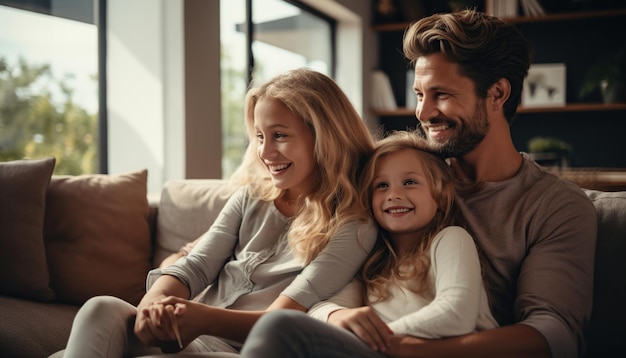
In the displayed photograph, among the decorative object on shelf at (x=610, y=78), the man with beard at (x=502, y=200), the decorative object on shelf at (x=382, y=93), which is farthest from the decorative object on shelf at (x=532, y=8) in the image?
the man with beard at (x=502, y=200)

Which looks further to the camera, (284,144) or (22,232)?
(22,232)

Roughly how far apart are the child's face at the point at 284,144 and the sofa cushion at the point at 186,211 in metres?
0.49

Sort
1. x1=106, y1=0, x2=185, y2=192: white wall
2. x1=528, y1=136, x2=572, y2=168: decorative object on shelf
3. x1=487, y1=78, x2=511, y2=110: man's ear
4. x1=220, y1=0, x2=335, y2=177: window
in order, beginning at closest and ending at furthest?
x1=487, y1=78, x2=511, y2=110: man's ear < x1=106, y1=0, x2=185, y2=192: white wall < x1=220, y1=0, x2=335, y2=177: window < x1=528, y1=136, x2=572, y2=168: decorative object on shelf

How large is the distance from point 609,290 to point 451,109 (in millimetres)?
580

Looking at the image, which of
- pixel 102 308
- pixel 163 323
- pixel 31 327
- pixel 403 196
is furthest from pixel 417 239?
pixel 31 327

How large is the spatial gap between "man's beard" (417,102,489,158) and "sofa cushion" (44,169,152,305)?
1.05 m

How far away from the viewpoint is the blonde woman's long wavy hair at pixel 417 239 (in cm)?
151

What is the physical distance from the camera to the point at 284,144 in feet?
5.49

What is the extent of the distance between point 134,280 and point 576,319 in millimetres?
1341

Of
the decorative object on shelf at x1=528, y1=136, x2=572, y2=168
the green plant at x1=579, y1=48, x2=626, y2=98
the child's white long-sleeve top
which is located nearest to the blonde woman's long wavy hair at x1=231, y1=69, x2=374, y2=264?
the child's white long-sleeve top

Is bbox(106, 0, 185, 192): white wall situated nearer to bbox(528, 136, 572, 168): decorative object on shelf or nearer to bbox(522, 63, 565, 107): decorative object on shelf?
bbox(528, 136, 572, 168): decorative object on shelf

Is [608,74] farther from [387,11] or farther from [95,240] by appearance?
[95,240]

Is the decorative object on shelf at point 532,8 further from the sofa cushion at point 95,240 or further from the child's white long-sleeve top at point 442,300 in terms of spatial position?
the child's white long-sleeve top at point 442,300

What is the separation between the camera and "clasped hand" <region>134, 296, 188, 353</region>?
1.40 metres
